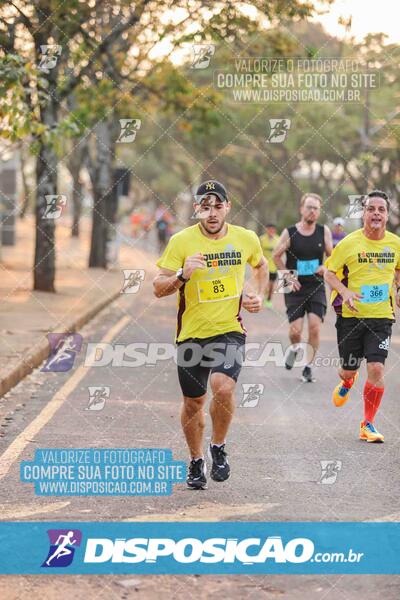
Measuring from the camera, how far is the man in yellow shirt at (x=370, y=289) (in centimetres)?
985

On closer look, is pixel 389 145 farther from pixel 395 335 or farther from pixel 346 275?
pixel 346 275

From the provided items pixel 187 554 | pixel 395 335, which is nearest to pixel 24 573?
pixel 187 554

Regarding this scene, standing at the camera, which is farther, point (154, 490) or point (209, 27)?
point (209, 27)

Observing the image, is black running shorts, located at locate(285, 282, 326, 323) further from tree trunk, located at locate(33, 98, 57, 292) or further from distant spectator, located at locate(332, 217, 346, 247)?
tree trunk, located at locate(33, 98, 57, 292)

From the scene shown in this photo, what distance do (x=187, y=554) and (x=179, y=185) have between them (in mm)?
80780

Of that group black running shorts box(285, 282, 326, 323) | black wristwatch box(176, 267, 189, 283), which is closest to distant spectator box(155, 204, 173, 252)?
black running shorts box(285, 282, 326, 323)

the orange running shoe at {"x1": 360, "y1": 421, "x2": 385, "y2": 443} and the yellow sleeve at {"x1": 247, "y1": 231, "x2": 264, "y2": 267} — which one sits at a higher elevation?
the yellow sleeve at {"x1": 247, "y1": 231, "x2": 264, "y2": 267}

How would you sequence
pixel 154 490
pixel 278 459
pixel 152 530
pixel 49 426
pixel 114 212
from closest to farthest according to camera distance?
pixel 152 530 → pixel 154 490 → pixel 278 459 → pixel 49 426 → pixel 114 212

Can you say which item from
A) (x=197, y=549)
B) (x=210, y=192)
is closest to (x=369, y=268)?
(x=210, y=192)

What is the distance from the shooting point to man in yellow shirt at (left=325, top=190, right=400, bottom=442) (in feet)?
32.3

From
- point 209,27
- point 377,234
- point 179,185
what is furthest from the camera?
point 179,185

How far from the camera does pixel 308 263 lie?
1377cm

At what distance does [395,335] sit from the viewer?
62.6 ft

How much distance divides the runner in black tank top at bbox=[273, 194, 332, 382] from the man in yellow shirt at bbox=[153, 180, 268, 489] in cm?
542
